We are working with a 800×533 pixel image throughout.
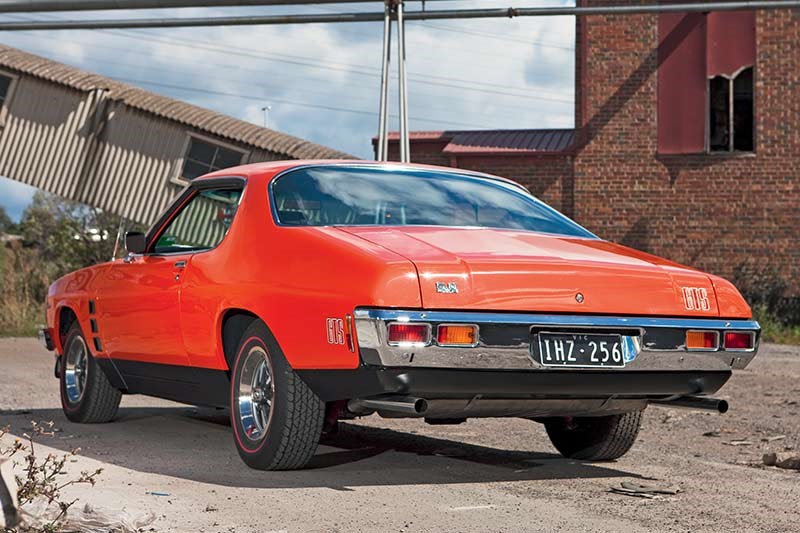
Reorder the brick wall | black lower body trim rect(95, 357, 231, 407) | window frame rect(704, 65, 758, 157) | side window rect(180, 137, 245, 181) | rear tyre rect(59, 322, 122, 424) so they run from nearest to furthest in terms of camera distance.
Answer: black lower body trim rect(95, 357, 231, 407), rear tyre rect(59, 322, 122, 424), the brick wall, window frame rect(704, 65, 758, 157), side window rect(180, 137, 245, 181)

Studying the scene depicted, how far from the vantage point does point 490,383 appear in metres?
5.19

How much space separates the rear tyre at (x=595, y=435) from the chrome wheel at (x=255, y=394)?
1.77m

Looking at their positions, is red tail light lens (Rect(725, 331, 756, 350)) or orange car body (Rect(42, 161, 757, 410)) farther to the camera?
red tail light lens (Rect(725, 331, 756, 350))

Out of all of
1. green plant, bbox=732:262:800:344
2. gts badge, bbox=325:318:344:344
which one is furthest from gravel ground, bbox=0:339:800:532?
green plant, bbox=732:262:800:344

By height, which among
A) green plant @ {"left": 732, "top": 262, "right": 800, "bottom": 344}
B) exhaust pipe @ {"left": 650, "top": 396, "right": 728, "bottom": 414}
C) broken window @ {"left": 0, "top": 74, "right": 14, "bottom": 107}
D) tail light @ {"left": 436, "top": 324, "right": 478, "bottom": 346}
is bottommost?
green plant @ {"left": 732, "top": 262, "right": 800, "bottom": 344}

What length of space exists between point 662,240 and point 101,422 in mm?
17116

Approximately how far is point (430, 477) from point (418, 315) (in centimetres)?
131

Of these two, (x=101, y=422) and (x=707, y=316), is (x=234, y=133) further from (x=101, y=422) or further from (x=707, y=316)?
(x=707, y=316)

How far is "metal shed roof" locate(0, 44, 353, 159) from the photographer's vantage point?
2589 cm

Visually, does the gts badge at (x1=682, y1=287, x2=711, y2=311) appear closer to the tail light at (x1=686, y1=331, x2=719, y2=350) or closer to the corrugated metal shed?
the tail light at (x1=686, y1=331, x2=719, y2=350)

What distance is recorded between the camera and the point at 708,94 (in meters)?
23.6

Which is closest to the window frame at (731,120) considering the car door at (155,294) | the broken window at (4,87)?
the broken window at (4,87)

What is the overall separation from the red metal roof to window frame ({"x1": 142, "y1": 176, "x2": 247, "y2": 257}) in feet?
57.5

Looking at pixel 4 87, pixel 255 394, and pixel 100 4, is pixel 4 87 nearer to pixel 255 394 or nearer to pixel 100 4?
pixel 100 4
